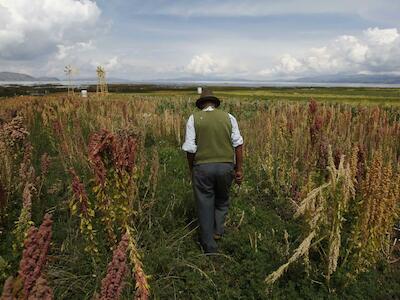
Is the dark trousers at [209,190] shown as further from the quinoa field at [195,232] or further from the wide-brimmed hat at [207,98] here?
the wide-brimmed hat at [207,98]

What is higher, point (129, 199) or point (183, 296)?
point (129, 199)

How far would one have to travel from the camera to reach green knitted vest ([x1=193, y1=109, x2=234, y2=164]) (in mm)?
4582

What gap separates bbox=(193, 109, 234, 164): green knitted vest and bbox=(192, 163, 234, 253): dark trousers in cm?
9

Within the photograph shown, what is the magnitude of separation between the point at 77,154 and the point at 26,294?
5270 millimetres

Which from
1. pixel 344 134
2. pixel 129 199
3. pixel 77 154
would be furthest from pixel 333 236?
pixel 344 134

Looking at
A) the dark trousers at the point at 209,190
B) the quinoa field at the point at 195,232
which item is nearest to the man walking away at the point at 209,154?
the dark trousers at the point at 209,190

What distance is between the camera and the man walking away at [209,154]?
4602 millimetres

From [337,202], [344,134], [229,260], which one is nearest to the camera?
[337,202]

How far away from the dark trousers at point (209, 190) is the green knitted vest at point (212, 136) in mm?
95

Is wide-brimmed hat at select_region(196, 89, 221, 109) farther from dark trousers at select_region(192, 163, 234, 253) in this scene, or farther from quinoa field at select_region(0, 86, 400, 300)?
quinoa field at select_region(0, 86, 400, 300)

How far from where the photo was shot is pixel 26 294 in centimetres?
155

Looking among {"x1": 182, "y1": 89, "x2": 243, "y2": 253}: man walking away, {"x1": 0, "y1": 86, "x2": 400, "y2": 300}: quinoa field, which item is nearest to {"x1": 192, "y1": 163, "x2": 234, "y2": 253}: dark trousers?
{"x1": 182, "y1": 89, "x2": 243, "y2": 253}: man walking away

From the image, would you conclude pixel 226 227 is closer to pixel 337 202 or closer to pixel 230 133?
pixel 230 133

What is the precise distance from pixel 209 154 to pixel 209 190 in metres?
0.44
